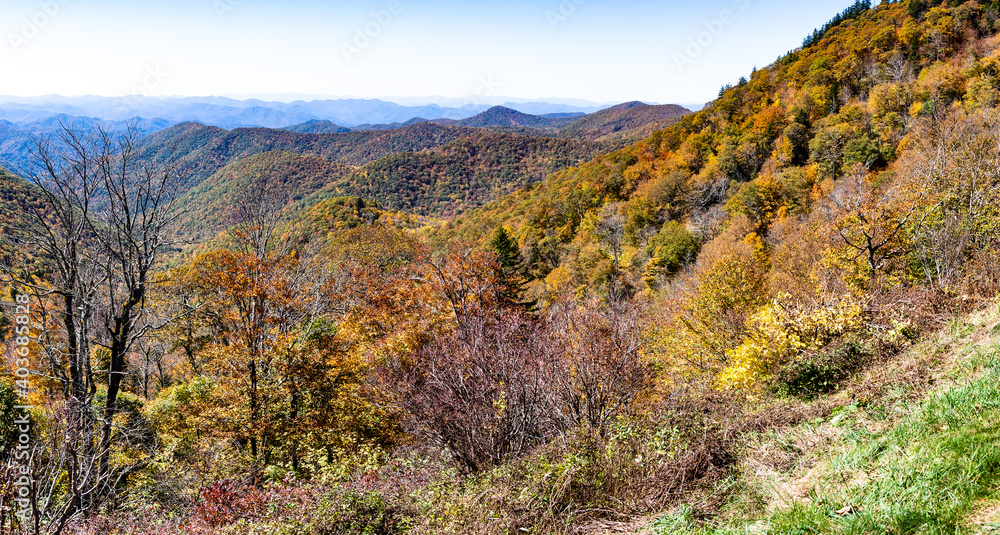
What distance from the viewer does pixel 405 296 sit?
23359 millimetres

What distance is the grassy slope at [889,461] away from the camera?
295 centimetres

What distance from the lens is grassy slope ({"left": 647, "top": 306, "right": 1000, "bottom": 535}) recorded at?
2949mm

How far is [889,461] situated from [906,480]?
357 mm

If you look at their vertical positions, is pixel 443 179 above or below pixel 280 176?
above

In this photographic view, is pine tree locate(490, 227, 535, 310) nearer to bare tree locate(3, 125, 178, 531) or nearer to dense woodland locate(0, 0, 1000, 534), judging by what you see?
dense woodland locate(0, 0, 1000, 534)

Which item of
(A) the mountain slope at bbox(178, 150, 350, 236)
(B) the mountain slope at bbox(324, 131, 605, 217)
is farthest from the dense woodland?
(B) the mountain slope at bbox(324, 131, 605, 217)

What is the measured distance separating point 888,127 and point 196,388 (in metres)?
60.2

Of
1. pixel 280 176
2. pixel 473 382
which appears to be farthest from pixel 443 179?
pixel 473 382

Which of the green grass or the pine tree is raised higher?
the green grass

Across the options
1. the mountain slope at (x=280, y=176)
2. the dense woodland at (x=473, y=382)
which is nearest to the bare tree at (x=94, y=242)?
the dense woodland at (x=473, y=382)

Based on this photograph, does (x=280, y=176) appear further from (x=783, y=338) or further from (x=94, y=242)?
(x=783, y=338)

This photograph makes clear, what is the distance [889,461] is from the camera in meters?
3.62

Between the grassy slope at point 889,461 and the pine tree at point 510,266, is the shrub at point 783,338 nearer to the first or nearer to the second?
the grassy slope at point 889,461

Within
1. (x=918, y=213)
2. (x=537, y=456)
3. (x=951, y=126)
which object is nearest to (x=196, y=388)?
(x=537, y=456)
